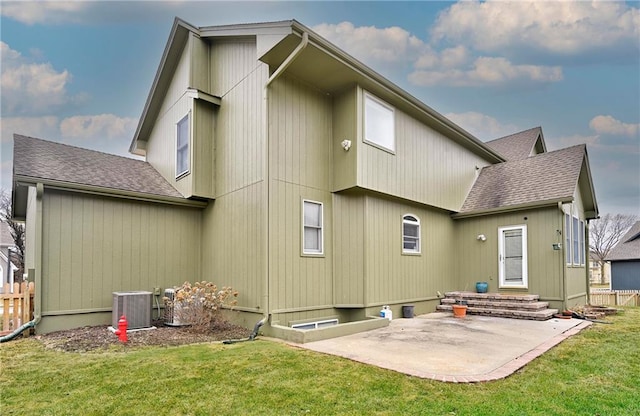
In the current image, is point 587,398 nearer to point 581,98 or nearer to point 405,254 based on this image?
point 405,254

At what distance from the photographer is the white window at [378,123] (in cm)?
851

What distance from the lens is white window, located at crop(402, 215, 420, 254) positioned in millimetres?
9648

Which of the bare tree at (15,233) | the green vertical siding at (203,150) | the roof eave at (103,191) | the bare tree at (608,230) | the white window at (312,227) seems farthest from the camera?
the bare tree at (608,230)

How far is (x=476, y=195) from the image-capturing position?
11.9 metres

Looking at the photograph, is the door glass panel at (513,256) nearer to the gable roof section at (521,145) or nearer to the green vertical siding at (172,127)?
the gable roof section at (521,145)

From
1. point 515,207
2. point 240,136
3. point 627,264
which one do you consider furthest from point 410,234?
point 627,264

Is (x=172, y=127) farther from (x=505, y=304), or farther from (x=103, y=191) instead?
(x=505, y=304)

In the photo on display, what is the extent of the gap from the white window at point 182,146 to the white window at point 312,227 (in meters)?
3.24

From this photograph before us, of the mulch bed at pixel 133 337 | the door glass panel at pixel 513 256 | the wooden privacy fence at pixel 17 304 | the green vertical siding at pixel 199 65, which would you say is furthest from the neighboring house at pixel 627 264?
the wooden privacy fence at pixel 17 304

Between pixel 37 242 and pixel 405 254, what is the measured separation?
796 cm

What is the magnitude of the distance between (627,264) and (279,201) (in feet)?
87.8

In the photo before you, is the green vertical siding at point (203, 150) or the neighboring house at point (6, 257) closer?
the green vertical siding at point (203, 150)

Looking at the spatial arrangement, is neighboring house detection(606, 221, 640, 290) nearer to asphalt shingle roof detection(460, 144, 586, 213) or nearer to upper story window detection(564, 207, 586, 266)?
upper story window detection(564, 207, 586, 266)

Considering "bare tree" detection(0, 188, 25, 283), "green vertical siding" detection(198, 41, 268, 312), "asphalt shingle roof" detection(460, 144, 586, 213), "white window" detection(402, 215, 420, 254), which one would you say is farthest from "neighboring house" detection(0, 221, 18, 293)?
"asphalt shingle roof" detection(460, 144, 586, 213)
